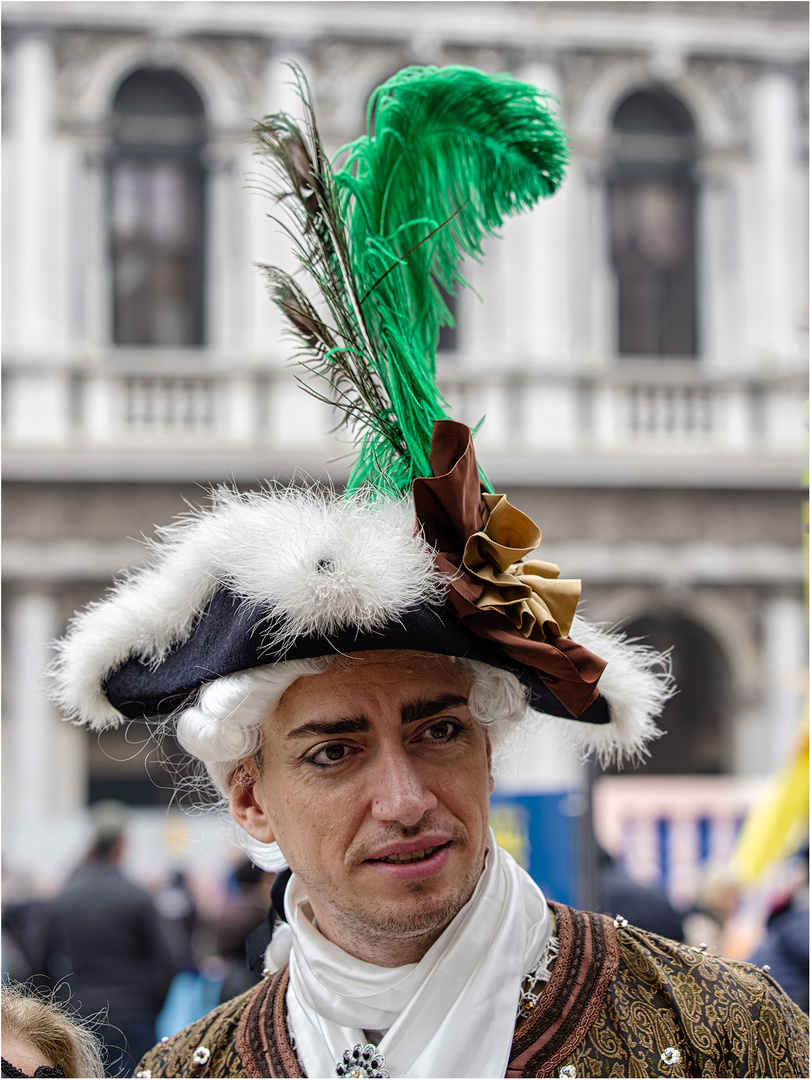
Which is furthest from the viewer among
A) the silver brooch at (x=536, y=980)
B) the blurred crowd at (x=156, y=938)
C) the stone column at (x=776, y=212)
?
the stone column at (x=776, y=212)

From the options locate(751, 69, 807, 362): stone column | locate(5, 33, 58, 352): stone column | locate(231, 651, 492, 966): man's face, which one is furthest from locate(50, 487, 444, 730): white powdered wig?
locate(751, 69, 807, 362): stone column

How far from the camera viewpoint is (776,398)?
880 centimetres

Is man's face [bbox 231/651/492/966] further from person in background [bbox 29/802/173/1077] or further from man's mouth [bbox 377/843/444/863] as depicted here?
person in background [bbox 29/802/173/1077]

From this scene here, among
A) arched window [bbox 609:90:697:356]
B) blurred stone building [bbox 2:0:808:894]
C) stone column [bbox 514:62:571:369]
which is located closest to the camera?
blurred stone building [bbox 2:0:808:894]

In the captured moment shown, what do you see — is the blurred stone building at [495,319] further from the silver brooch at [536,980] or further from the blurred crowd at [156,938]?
the silver brooch at [536,980]

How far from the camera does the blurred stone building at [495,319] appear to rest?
8.22m

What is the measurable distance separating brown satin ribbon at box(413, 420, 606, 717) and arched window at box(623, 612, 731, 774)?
7543 millimetres

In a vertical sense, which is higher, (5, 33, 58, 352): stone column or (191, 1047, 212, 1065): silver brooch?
(5, 33, 58, 352): stone column

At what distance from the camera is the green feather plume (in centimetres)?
163

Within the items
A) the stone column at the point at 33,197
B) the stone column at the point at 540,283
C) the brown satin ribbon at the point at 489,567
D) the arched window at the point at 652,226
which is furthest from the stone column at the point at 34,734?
the brown satin ribbon at the point at 489,567

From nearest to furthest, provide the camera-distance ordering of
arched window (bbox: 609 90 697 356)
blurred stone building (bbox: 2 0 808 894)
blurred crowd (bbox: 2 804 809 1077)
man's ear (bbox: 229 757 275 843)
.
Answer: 1. man's ear (bbox: 229 757 275 843)
2. blurred crowd (bbox: 2 804 809 1077)
3. blurred stone building (bbox: 2 0 808 894)
4. arched window (bbox: 609 90 697 356)

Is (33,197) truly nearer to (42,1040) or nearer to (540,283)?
(540,283)

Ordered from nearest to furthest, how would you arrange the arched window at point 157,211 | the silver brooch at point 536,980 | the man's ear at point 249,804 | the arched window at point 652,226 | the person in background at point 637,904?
the silver brooch at point 536,980 < the man's ear at point 249,804 < the person in background at point 637,904 < the arched window at point 157,211 < the arched window at point 652,226

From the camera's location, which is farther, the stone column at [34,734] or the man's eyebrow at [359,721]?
the stone column at [34,734]
